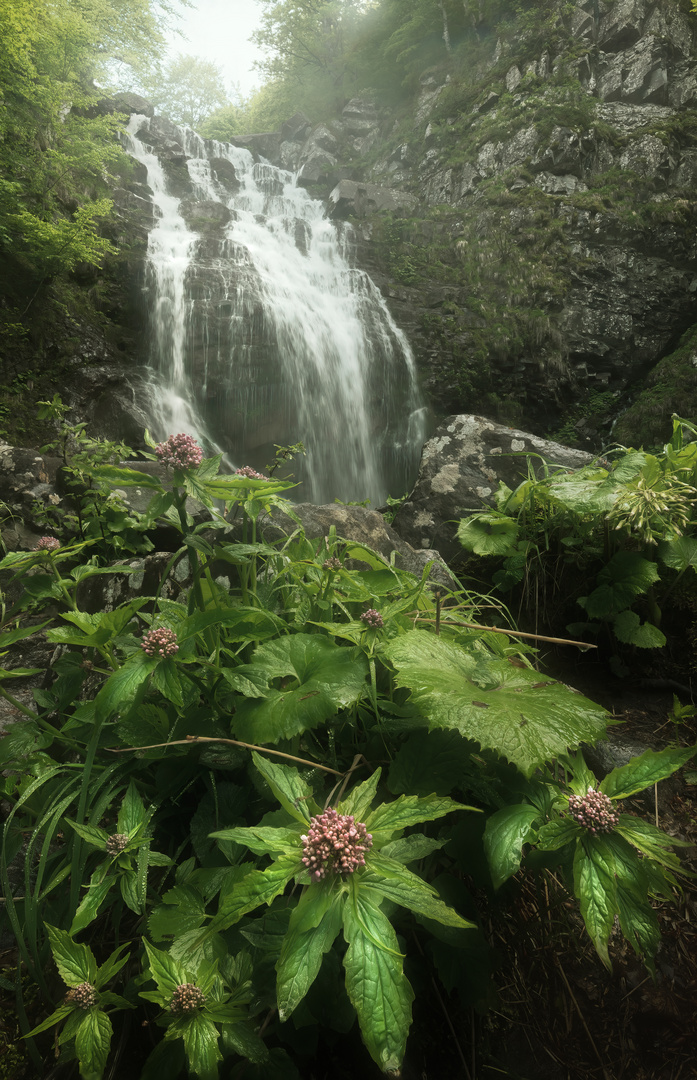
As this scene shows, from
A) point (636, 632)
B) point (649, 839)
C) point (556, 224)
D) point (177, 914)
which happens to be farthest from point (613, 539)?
point (556, 224)

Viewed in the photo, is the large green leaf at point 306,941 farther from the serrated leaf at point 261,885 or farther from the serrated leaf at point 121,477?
the serrated leaf at point 121,477

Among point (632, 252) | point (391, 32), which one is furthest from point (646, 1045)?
point (391, 32)

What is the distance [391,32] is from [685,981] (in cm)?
2847

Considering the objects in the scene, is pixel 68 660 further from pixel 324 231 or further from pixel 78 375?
pixel 324 231

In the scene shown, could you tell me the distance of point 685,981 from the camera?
1.02 metres

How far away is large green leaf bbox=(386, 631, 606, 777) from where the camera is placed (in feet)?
2.84

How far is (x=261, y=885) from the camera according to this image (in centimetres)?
74

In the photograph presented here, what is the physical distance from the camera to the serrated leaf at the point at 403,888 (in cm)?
68

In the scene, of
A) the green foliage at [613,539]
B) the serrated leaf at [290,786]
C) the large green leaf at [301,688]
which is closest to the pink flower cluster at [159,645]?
the large green leaf at [301,688]

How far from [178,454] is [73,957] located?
3.35ft

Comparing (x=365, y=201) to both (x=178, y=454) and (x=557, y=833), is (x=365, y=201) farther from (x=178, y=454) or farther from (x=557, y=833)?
(x=557, y=833)

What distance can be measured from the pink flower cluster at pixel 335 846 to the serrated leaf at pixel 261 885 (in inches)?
1.2

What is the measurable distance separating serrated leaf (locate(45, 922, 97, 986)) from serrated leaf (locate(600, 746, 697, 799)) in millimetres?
1063

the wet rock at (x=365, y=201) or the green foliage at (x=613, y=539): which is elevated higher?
the wet rock at (x=365, y=201)
